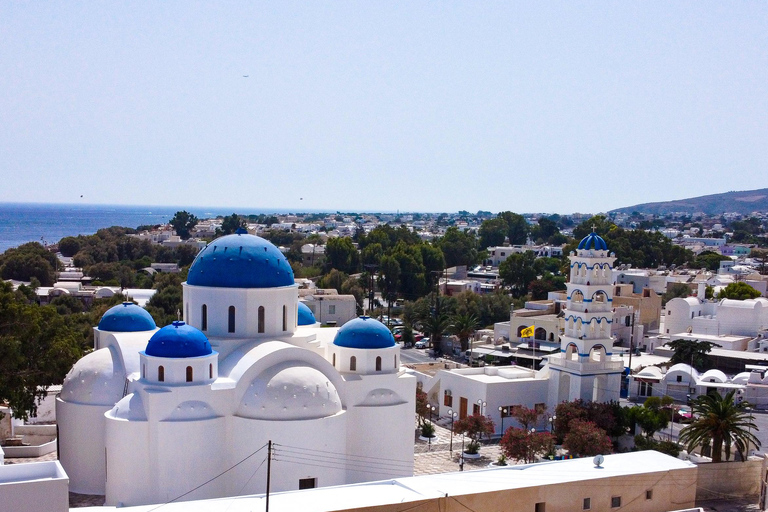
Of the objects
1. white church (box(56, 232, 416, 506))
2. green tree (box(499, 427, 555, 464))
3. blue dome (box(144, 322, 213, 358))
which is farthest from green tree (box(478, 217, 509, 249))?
blue dome (box(144, 322, 213, 358))

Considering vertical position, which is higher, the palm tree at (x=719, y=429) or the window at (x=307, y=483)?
the palm tree at (x=719, y=429)

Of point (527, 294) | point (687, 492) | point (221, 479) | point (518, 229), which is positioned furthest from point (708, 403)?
point (518, 229)

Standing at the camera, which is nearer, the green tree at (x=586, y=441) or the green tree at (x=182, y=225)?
the green tree at (x=586, y=441)

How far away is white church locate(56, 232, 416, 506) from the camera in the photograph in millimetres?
18047

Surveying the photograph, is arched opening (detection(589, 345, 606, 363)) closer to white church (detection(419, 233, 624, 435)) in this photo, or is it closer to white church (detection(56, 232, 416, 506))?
white church (detection(419, 233, 624, 435))

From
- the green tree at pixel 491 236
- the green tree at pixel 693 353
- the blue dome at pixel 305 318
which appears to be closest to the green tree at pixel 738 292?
the green tree at pixel 693 353

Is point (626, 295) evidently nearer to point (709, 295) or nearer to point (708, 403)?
point (709, 295)

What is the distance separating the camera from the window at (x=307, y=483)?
18561mm

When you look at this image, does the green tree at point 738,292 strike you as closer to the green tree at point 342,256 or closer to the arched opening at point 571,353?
the arched opening at point 571,353

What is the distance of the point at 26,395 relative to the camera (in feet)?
74.0

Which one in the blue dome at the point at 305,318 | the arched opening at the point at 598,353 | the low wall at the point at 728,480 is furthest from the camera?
the arched opening at the point at 598,353

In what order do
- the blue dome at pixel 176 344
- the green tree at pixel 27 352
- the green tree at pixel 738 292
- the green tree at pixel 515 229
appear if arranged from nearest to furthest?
the blue dome at pixel 176 344 < the green tree at pixel 27 352 < the green tree at pixel 738 292 < the green tree at pixel 515 229

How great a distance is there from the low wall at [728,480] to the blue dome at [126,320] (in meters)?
15.5

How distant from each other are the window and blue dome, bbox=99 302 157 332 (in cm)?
688
